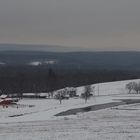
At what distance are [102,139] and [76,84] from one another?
12864 cm

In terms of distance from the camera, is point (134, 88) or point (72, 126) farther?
point (134, 88)

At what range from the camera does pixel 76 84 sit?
158 meters

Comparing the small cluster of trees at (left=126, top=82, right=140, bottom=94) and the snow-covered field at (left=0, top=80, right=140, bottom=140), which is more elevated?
the small cluster of trees at (left=126, top=82, right=140, bottom=94)

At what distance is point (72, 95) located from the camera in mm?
115812

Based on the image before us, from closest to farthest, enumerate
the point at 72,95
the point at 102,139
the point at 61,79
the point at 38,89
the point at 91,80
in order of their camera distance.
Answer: the point at 102,139, the point at 72,95, the point at 38,89, the point at 61,79, the point at 91,80

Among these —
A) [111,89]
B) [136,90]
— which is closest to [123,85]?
[111,89]

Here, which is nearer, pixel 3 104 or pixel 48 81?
pixel 3 104

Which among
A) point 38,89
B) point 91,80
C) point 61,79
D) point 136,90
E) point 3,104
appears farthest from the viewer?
point 91,80

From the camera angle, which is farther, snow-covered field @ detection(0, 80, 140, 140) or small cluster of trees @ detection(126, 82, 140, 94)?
small cluster of trees @ detection(126, 82, 140, 94)

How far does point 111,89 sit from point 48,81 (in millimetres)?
19756

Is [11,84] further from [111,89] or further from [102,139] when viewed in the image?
[102,139]

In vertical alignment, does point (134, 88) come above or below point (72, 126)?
above

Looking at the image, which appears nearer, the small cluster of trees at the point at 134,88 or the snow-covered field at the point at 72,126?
the snow-covered field at the point at 72,126

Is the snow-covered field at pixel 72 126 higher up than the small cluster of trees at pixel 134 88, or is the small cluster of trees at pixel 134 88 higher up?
the small cluster of trees at pixel 134 88
